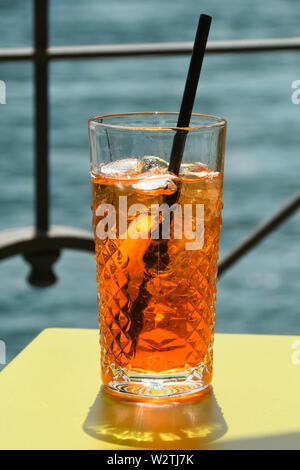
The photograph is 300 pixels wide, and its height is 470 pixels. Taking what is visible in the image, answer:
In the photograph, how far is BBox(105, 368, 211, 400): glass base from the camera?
699 millimetres

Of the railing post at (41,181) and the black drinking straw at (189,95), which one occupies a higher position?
the black drinking straw at (189,95)

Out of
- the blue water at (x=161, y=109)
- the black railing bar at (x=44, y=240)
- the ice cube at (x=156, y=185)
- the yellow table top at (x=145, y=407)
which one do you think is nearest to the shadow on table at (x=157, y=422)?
the yellow table top at (x=145, y=407)

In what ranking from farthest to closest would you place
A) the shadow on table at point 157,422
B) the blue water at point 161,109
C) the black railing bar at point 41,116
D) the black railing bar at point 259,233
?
the blue water at point 161,109 < the black railing bar at point 259,233 < the black railing bar at point 41,116 < the shadow on table at point 157,422

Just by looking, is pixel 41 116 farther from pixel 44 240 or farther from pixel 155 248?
pixel 155 248

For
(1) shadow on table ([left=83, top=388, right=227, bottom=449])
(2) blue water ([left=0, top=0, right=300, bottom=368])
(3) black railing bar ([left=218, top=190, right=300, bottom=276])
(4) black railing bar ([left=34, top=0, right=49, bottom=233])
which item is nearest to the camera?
(1) shadow on table ([left=83, top=388, right=227, bottom=449])

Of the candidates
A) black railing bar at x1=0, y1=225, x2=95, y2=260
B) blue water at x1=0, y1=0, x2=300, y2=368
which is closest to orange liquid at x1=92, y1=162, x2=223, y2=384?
black railing bar at x1=0, y1=225, x2=95, y2=260

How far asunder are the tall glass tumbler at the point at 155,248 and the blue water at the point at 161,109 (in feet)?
4.26

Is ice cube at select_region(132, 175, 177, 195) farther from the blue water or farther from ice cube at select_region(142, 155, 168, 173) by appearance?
the blue water

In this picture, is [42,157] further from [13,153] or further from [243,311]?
[13,153]

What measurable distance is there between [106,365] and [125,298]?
78mm

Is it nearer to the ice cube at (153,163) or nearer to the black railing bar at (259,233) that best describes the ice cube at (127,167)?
the ice cube at (153,163)

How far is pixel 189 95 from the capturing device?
0.67 meters

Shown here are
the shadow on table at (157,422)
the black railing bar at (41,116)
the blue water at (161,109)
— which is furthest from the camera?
the blue water at (161,109)

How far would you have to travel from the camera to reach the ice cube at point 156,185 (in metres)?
0.69
